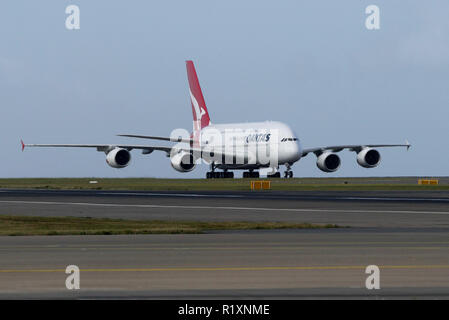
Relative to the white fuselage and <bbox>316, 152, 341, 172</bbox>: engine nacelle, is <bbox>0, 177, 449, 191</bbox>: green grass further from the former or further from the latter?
the white fuselage

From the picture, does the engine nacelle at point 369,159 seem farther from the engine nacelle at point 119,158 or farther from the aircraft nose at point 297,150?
the engine nacelle at point 119,158

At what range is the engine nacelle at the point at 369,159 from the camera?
88.5m

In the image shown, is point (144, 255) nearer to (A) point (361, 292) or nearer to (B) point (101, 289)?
(B) point (101, 289)

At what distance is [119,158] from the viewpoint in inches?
3287

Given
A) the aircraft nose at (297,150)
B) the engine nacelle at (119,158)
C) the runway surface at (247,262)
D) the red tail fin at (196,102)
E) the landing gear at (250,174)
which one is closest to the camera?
the runway surface at (247,262)

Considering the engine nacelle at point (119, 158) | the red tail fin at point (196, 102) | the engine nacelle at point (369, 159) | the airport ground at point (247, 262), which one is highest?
the red tail fin at point (196, 102)

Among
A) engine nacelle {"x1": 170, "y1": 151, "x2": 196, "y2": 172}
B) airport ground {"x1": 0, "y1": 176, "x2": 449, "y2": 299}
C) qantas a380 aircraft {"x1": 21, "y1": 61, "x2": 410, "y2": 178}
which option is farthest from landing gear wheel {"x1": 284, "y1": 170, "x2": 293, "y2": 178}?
airport ground {"x1": 0, "y1": 176, "x2": 449, "y2": 299}

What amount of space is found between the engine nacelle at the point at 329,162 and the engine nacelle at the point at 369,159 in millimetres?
2059

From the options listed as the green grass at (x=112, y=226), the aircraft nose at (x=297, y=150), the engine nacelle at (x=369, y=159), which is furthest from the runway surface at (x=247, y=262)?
the engine nacelle at (x=369, y=159)

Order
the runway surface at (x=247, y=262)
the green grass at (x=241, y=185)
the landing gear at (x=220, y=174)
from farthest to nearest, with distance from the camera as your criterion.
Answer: the landing gear at (x=220, y=174)
the green grass at (x=241, y=185)
the runway surface at (x=247, y=262)

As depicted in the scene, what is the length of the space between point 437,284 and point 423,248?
647 centimetres

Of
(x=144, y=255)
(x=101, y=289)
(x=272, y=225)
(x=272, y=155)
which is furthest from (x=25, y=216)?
(x=272, y=155)
